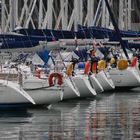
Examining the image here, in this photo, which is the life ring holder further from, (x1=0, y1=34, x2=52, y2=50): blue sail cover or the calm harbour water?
the calm harbour water

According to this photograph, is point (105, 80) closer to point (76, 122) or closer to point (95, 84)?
point (95, 84)

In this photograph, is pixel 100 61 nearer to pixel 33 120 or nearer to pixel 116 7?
pixel 33 120

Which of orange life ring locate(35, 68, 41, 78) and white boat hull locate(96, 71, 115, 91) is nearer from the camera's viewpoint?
orange life ring locate(35, 68, 41, 78)

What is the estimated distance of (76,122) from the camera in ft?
108

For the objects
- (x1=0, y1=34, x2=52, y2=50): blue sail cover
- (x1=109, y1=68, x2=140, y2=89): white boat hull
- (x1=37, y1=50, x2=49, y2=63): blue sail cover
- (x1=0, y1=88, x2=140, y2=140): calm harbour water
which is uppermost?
(x1=0, y1=34, x2=52, y2=50): blue sail cover

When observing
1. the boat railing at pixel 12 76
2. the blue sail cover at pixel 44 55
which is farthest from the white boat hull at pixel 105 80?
the boat railing at pixel 12 76

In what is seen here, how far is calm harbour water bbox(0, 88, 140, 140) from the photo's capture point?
2847 cm

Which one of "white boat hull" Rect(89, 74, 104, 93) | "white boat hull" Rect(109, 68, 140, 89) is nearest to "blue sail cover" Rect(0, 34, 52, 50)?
"white boat hull" Rect(89, 74, 104, 93)

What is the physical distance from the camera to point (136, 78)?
5262 cm

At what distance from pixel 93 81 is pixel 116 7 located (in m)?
42.3

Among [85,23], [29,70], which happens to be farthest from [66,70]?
[85,23]

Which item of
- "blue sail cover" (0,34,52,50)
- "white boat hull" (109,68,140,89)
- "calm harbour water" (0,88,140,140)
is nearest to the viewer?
"calm harbour water" (0,88,140,140)

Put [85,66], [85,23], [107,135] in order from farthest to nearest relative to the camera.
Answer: [85,23] < [85,66] < [107,135]

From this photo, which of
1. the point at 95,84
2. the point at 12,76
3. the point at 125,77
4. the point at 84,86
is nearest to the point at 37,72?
the point at 12,76
